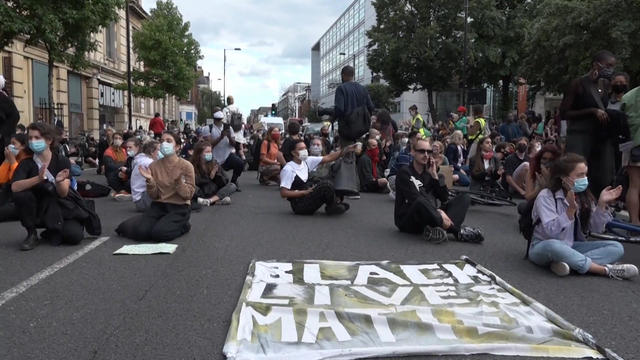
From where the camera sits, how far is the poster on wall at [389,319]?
3.56 metres

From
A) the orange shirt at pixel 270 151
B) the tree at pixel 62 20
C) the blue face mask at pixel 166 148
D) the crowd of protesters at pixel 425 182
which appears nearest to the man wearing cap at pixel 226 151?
the orange shirt at pixel 270 151

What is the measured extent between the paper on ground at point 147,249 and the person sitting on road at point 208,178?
396cm

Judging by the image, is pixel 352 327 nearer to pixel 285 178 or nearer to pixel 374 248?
pixel 374 248

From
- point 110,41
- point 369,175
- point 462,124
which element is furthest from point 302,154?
point 110,41

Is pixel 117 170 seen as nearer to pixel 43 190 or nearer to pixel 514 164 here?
pixel 43 190

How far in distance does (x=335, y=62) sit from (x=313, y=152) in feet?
324

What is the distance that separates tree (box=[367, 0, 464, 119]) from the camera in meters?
39.3

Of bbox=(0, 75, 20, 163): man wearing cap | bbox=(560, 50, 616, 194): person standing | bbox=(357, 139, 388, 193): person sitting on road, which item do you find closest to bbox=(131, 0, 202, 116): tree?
bbox=(357, 139, 388, 193): person sitting on road

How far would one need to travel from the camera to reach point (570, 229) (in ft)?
18.6

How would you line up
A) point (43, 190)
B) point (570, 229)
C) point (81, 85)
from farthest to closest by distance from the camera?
point (81, 85) → point (43, 190) → point (570, 229)

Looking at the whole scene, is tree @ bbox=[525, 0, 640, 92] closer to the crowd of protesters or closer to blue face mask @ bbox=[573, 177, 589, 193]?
the crowd of protesters

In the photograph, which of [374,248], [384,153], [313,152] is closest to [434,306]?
[374,248]

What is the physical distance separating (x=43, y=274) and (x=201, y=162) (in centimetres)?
573

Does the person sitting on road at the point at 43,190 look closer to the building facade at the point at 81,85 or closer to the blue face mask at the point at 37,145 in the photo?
the blue face mask at the point at 37,145
